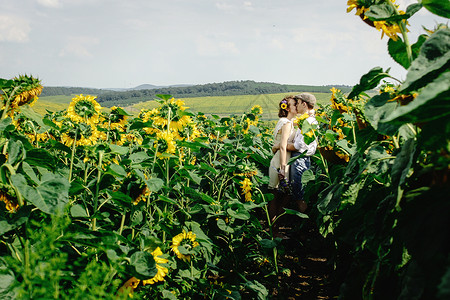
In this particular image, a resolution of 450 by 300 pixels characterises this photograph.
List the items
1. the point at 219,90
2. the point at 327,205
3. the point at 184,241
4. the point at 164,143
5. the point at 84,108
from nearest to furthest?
the point at 327,205
the point at 164,143
the point at 184,241
the point at 84,108
the point at 219,90

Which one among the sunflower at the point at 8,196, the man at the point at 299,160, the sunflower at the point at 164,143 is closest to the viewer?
the sunflower at the point at 8,196

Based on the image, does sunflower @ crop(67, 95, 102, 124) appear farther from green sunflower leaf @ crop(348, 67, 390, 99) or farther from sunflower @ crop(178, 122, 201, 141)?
green sunflower leaf @ crop(348, 67, 390, 99)

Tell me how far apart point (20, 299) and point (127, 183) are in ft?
2.80

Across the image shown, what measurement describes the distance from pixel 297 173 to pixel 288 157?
0.22m

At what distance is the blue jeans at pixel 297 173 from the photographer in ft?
13.0

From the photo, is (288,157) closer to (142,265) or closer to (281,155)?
(281,155)

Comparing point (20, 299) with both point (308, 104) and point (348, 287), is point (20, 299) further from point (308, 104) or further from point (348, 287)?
point (308, 104)

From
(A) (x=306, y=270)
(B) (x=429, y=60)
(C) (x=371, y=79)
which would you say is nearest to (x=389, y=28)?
(C) (x=371, y=79)

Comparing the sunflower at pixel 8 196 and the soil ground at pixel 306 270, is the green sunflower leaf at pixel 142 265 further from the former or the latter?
the soil ground at pixel 306 270

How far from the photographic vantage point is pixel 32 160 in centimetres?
136

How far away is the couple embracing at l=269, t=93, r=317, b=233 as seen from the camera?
394cm

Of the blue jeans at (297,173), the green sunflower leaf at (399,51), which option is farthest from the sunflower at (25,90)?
the blue jeans at (297,173)

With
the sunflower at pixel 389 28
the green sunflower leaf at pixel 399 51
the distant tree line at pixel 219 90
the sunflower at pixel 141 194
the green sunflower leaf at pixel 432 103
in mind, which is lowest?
the sunflower at pixel 141 194

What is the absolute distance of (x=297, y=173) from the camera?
3.97m
